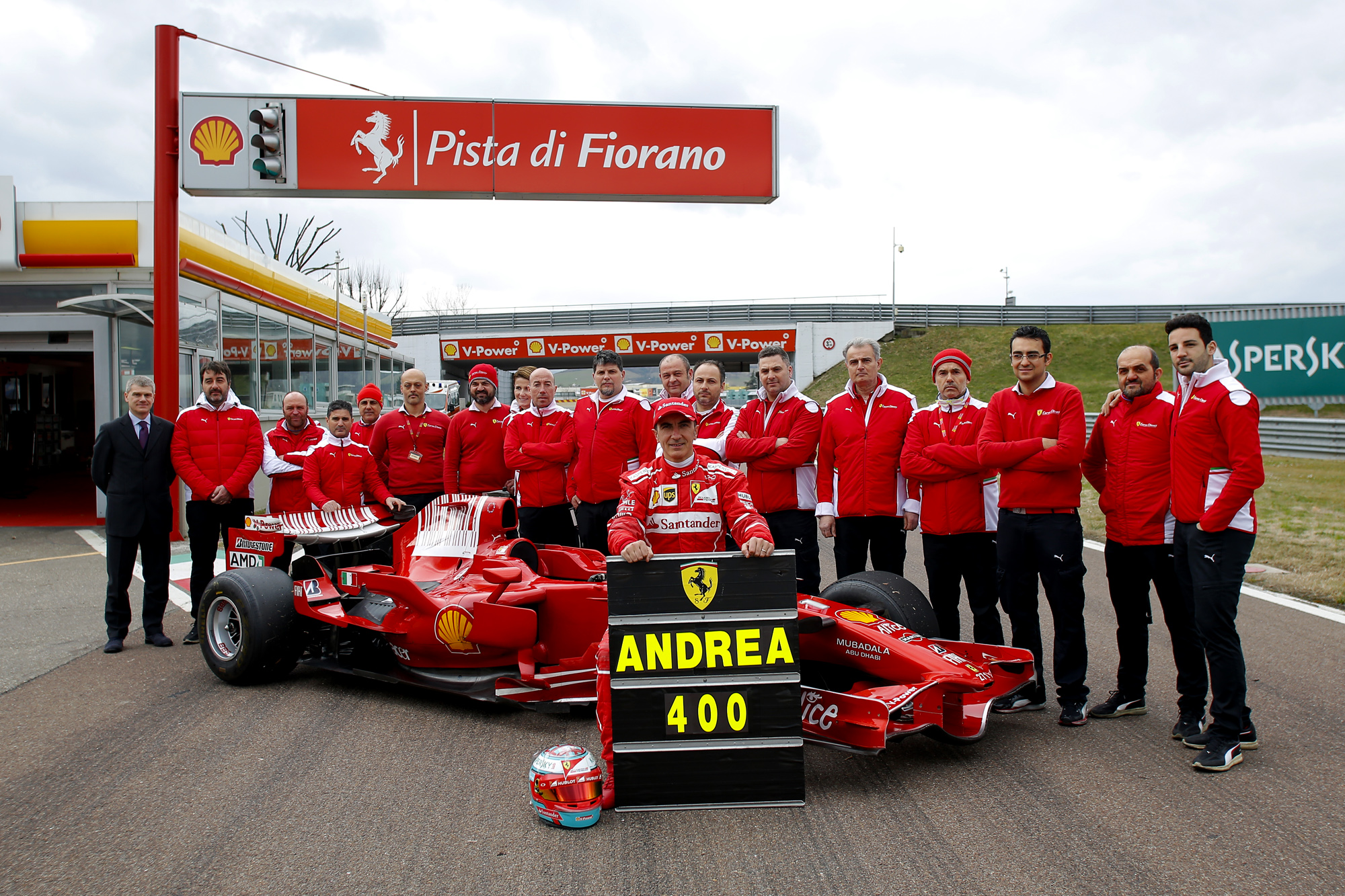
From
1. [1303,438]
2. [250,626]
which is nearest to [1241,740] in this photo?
[250,626]

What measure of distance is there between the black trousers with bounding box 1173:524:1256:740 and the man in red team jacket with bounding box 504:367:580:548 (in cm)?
427

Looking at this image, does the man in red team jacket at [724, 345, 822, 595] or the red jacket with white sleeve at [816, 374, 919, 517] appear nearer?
the red jacket with white sleeve at [816, 374, 919, 517]

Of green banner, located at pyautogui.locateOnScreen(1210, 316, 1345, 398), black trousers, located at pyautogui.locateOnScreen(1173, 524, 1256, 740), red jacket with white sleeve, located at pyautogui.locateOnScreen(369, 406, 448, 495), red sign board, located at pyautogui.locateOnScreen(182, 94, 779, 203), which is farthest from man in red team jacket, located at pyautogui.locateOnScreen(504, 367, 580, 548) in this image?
green banner, located at pyautogui.locateOnScreen(1210, 316, 1345, 398)

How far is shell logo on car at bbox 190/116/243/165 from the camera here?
34.6 feet

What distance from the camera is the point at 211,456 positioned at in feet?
22.5

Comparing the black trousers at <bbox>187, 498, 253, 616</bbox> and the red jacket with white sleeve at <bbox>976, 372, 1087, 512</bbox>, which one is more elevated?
the red jacket with white sleeve at <bbox>976, 372, 1087, 512</bbox>

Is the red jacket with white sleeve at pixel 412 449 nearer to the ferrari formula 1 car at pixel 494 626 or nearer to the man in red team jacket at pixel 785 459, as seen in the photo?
the ferrari formula 1 car at pixel 494 626

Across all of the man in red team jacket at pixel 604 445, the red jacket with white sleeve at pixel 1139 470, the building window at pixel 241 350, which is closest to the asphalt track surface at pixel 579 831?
the red jacket with white sleeve at pixel 1139 470

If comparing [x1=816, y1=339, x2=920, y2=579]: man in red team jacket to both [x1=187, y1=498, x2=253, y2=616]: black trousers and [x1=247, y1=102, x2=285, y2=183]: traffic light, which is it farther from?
[x1=247, y1=102, x2=285, y2=183]: traffic light

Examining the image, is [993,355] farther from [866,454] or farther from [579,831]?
[579,831]

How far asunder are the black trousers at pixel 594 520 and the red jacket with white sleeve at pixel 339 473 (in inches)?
63.9

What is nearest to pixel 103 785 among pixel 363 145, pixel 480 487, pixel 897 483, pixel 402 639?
pixel 402 639

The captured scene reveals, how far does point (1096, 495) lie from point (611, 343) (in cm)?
2930

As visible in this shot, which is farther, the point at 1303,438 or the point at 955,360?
the point at 1303,438
